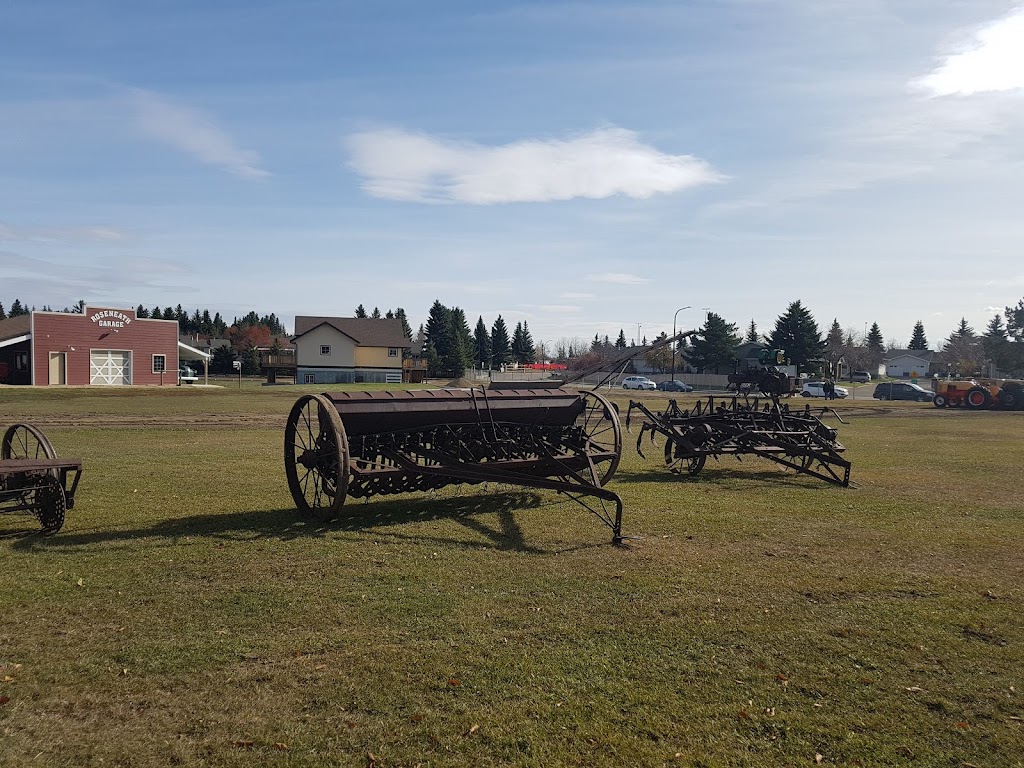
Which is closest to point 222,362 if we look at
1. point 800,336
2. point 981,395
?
point 800,336

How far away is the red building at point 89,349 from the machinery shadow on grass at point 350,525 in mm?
49053

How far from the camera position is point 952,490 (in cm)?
1427

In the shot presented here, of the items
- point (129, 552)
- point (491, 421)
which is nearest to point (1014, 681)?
point (491, 421)

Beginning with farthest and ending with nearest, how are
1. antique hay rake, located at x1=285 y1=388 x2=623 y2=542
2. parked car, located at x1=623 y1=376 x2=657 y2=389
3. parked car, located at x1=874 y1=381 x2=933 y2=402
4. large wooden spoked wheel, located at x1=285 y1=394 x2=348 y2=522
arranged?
parked car, located at x1=623 y1=376 x2=657 y2=389 → parked car, located at x1=874 y1=381 x2=933 y2=402 → antique hay rake, located at x1=285 y1=388 x2=623 y2=542 → large wooden spoked wheel, located at x1=285 y1=394 x2=348 y2=522

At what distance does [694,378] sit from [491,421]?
76.2m

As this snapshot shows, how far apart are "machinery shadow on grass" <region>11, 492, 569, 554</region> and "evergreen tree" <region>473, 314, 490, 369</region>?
112 metres

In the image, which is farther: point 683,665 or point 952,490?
point 952,490

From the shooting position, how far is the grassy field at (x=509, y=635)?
15.4 ft

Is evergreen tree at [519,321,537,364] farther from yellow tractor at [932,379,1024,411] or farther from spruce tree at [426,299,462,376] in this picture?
yellow tractor at [932,379,1024,411]

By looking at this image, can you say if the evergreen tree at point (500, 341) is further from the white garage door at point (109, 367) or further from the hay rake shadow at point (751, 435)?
the hay rake shadow at point (751, 435)

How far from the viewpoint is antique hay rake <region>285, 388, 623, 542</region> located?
33.4 feet

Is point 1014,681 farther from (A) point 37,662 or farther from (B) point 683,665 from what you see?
(A) point 37,662

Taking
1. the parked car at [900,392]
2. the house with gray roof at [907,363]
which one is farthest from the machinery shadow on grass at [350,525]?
the house with gray roof at [907,363]

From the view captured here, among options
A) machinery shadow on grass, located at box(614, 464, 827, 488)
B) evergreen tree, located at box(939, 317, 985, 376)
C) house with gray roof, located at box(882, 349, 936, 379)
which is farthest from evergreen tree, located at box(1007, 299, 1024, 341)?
machinery shadow on grass, located at box(614, 464, 827, 488)
